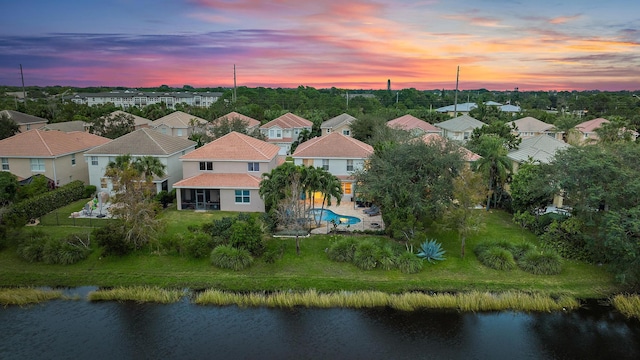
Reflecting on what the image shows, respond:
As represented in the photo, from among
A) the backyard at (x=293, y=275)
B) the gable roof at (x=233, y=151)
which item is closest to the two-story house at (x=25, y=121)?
the gable roof at (x=233, y=151)

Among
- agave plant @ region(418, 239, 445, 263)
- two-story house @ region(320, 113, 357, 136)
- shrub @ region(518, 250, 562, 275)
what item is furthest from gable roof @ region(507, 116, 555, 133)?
agave plant @ region(418, 239, 445, 263)

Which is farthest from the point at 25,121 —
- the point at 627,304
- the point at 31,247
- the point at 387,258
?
the point at 627,304

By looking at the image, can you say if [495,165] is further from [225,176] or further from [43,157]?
[43,157]

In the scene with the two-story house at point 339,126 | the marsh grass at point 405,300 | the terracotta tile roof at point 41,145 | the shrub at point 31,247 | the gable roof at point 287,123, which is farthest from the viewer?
the gable roof at point 287,123

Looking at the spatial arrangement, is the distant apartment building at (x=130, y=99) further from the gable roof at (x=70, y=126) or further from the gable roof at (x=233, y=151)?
the gable roof at (x=233, y=151)

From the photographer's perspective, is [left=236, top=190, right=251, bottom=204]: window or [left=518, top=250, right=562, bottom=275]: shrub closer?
[left=518, top=250, right=562, bottom=275]: shrub

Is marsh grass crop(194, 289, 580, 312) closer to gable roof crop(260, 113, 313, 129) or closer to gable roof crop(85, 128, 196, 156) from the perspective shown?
gable roof crop(85, 128, 196, 156)
